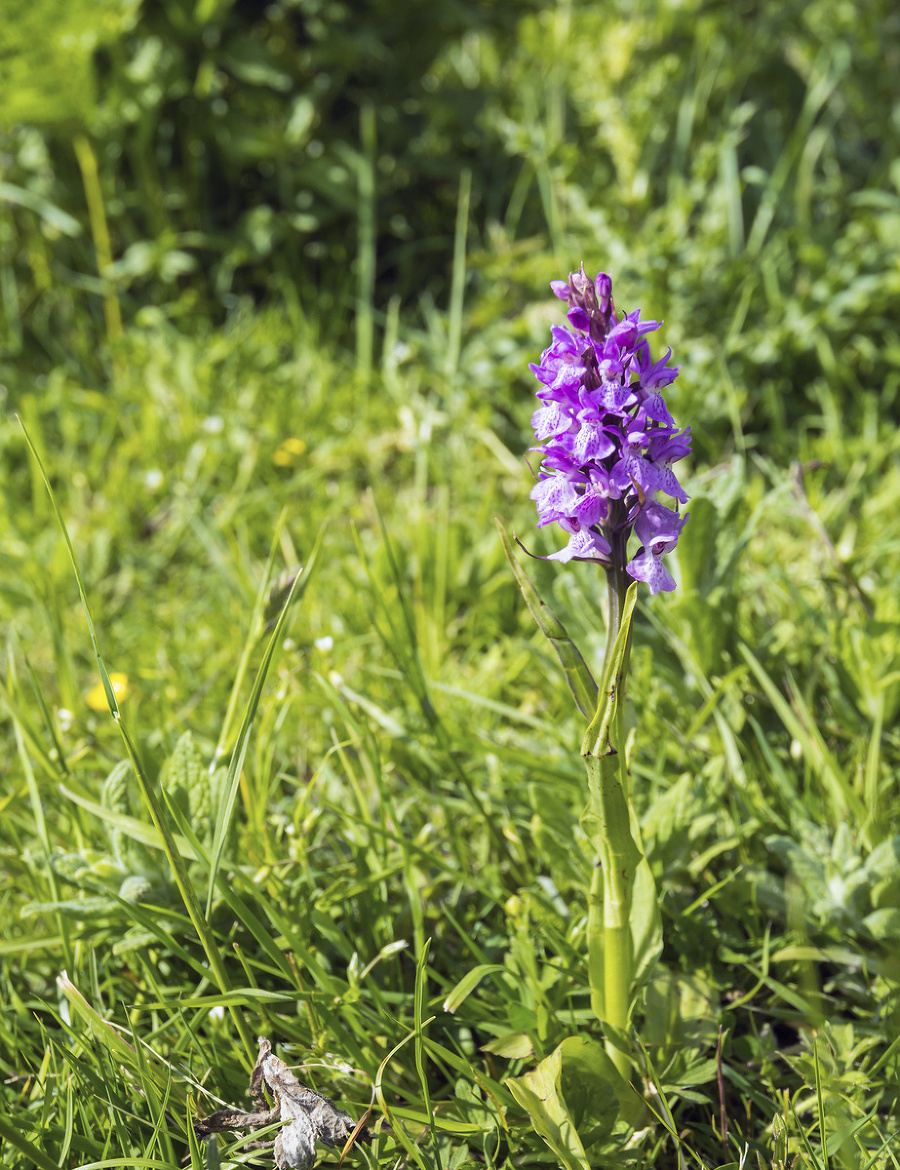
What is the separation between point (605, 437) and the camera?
41.4 inches

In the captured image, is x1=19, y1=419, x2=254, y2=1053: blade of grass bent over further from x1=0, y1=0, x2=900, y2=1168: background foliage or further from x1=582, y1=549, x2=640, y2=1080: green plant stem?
x1=582, y1=549, x2=640, y2=1080: green plant stem

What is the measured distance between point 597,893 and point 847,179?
351cm

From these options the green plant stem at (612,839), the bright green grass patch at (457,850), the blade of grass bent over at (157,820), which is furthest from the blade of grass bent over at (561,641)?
the blade of grass bent over at (157,820)

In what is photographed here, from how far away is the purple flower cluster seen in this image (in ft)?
3.43

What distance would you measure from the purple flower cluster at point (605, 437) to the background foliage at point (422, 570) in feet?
1.78

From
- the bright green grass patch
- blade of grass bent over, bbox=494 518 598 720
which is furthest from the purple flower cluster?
the bright green grass patch

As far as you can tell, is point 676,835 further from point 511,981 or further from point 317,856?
point 317,856

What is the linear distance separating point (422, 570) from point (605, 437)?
1.39 m

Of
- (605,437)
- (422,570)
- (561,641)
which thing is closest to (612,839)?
(561,641)

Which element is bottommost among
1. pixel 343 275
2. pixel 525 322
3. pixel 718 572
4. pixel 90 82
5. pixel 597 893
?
pixel 597 893

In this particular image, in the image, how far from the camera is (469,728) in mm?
1897

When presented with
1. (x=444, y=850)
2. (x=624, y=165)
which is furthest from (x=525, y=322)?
(x=444, y=850)

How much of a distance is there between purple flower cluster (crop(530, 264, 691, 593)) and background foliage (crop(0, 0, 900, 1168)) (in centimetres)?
54

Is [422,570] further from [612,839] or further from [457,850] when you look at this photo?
[612,839]
